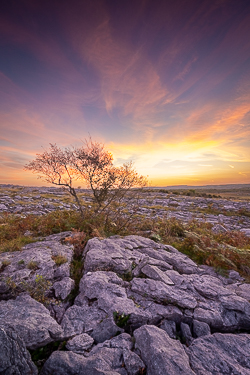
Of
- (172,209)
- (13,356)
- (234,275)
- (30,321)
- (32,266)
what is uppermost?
(32,266)

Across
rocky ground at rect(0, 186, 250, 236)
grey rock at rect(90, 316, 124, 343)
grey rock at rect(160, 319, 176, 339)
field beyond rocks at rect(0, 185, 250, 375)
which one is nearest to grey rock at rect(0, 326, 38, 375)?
field beyond rocks at rect(0, 185, 250, 375)

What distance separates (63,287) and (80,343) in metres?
1.88

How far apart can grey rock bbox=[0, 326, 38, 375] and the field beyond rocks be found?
14mm

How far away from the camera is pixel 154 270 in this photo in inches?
247

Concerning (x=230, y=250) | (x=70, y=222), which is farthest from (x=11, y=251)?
(x=230, y=250)

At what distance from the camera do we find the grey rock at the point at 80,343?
3696 mm

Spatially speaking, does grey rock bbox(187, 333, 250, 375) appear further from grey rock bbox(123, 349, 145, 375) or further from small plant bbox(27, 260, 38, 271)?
small plant bbox(27, 260, 38, 271)

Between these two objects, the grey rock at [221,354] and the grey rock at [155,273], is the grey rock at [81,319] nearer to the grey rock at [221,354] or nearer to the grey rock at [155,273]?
the grey rock at [155,273]

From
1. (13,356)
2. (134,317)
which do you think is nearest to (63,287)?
(134,317)

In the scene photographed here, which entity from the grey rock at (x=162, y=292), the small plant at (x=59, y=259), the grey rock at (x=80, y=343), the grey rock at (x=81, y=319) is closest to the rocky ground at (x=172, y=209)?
the small plant at (x=59, y=259)

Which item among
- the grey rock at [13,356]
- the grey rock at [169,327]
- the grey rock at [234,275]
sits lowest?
the grey rock at [234,275]

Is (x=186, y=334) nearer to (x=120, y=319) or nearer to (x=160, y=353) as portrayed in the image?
(x=160, y=353)

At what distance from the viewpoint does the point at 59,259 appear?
6352mm

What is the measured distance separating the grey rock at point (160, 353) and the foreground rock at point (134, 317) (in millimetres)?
16
